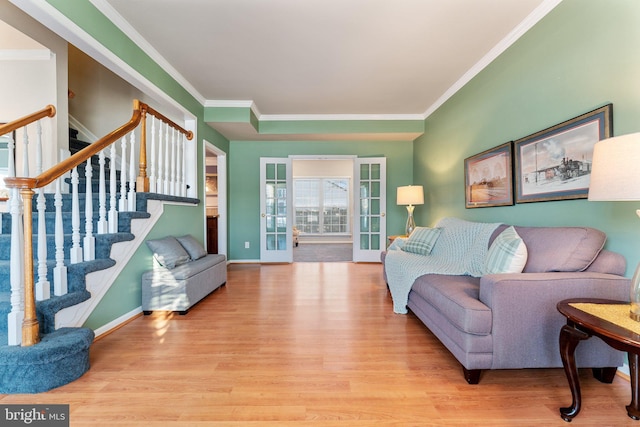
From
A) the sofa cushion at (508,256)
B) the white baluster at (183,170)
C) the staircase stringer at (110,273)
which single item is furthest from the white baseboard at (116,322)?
the sofa cushion at (508,256)

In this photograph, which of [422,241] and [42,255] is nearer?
[42,255]

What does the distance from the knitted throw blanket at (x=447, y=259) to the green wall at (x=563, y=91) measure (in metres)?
0.39

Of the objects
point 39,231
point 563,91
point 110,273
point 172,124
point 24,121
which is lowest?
point 110,273

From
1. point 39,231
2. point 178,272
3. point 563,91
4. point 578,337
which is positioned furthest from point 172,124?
point 578,337

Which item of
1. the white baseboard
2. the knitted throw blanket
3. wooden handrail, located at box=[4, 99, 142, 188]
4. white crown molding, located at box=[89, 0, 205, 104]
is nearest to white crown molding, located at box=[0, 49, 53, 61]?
white crown molding, located at box=[89, 0, 205, 104]

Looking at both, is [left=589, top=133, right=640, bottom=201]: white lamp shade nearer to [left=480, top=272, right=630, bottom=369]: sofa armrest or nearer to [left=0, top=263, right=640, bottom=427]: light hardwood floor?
[left=480, top=272, right=630, bottom=369]: sofa armrest

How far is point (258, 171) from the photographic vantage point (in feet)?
17.5

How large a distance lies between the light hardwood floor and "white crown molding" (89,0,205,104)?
8.69 feet

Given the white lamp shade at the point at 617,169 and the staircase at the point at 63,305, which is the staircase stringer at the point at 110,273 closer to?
the staircase at the point at 63,305

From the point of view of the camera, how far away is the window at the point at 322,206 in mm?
9484

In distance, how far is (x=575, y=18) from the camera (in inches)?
75.0

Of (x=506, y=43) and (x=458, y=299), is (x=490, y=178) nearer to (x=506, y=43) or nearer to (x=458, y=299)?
(x=506, y=43)

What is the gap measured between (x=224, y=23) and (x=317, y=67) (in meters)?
1.08

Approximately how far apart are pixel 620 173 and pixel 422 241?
2027 mm
